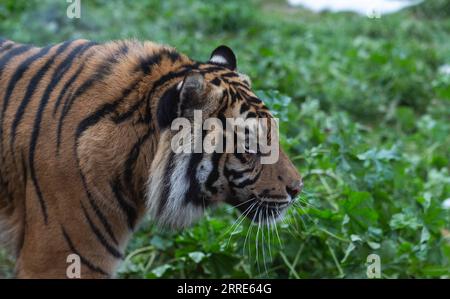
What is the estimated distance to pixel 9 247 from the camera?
291 cm

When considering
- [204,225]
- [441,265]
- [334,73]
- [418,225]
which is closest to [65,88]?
[204,225]

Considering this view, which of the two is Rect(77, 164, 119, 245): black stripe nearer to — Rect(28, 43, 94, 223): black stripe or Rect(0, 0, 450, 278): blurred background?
Rect(28, 43, 94, 223): black stripe

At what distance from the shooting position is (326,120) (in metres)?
4.73

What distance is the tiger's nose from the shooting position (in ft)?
9.08

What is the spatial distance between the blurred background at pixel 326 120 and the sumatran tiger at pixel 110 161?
41 centimetres

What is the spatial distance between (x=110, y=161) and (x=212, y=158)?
388mm

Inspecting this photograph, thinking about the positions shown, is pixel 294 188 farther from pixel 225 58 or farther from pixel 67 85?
pixel 67 85

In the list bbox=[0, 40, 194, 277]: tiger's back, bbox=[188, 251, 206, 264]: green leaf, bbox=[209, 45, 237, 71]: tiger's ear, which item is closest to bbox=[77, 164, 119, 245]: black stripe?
bbox=[0, 40, 194, 277]: tiger's back

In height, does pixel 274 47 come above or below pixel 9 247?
above

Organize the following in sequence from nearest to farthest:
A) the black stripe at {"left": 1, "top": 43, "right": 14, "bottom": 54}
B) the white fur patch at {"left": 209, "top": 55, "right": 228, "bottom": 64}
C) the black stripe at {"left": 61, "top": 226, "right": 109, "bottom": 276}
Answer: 1. the black stripe at {"left": 61, "top": 226, "right": 109, "bottom": 276}
2. the white fur patch at {"left": 209, "top": 55, "right": 228, "bottom": 64}
3. the black stripe at {"left": 1, "top": 43, "right": 14, "bottom": 54}

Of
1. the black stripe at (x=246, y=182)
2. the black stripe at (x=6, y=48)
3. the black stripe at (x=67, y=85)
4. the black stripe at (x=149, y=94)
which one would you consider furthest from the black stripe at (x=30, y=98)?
the black stripe at (x=246, y=182)

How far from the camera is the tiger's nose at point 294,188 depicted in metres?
2.77
